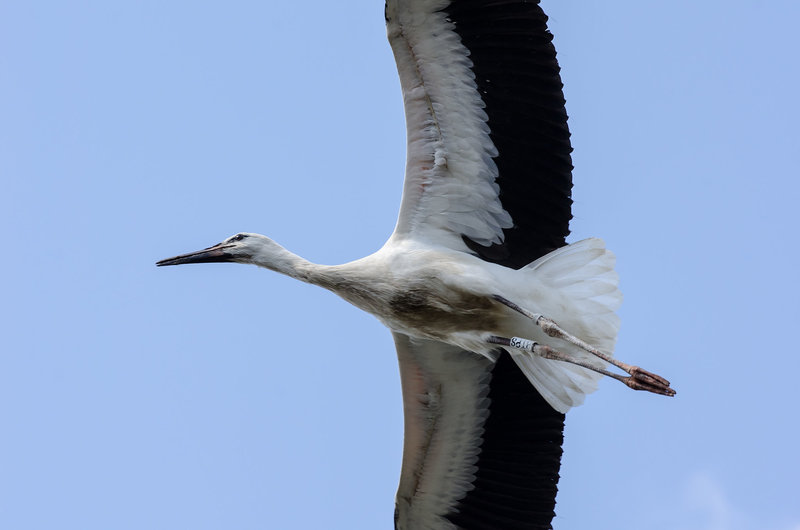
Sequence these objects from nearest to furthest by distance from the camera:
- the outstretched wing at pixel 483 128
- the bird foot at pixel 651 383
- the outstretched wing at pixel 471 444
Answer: the bird foot at pixel 651 383 < the outstretched wing at pixel 483 128 < the outstretched wing at pixel 471 444

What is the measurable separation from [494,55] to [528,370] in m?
1.97

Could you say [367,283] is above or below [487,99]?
below

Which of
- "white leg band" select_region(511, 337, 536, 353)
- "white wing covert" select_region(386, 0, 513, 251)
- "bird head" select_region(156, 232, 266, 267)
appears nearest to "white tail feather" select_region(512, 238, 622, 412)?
"white leg band" select_region(511, 337, 536, 353)

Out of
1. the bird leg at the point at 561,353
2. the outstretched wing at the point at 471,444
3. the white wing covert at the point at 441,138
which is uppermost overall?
the white wing covert at the point at 441,138

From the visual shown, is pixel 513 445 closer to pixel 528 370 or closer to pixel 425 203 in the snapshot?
pixel 528 370

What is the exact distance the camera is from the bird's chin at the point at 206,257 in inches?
370

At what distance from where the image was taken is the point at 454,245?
28.6 ft

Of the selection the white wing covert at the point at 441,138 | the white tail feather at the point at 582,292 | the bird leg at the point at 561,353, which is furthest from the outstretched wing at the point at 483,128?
the bird leg at the point at 561,353

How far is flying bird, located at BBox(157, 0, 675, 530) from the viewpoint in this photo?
8.24m

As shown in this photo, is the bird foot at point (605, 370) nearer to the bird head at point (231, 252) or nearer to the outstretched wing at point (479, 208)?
the outstretched wing at point (479, 208)

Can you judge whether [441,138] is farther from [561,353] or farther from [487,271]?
[561,353]

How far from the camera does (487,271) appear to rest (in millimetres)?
8508

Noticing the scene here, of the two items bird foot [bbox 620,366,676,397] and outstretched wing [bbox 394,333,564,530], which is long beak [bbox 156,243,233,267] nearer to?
outstretched wing [bbox 394,333,564,530]

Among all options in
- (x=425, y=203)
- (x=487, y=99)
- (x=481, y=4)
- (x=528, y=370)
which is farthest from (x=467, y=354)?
(x=481, y=4)
